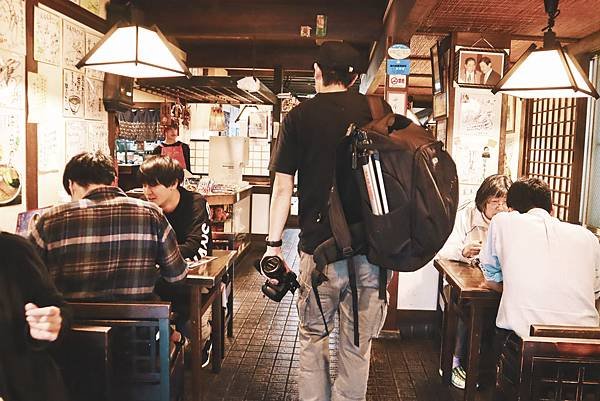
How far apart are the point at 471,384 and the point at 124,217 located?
2069 mm

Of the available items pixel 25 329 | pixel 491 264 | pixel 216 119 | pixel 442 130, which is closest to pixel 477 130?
pixel 442 130

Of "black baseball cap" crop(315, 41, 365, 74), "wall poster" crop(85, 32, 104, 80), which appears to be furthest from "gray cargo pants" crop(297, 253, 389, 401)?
"wall poster" crop(85, 32, 104, 80)

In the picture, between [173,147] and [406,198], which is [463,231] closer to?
[406,198]

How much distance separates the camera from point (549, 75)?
3199 mm

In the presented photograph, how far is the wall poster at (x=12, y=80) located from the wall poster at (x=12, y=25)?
5 centimetres

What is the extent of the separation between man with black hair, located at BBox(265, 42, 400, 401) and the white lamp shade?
1280 mm

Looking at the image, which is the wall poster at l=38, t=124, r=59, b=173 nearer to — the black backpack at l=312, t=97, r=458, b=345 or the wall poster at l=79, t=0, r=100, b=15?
the wall poster at l=79, t=0, r=100, b=15

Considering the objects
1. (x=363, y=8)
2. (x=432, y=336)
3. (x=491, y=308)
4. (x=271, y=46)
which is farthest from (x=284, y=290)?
(x=271, y=46)

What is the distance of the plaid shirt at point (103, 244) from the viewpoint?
7.55ft

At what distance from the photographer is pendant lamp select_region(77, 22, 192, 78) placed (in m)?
3.38

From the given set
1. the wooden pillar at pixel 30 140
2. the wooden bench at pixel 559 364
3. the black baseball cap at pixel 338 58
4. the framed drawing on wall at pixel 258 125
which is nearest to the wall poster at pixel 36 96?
the wooden pillar at pixel 30 140

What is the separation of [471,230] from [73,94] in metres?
3.18

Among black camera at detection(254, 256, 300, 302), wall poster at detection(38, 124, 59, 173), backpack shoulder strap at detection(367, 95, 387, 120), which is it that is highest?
backpack shoulder strap at detection(367, 95, 387, 120)

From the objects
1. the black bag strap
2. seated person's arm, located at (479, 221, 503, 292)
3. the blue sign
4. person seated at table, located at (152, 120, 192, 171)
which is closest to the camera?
the black bag strap
